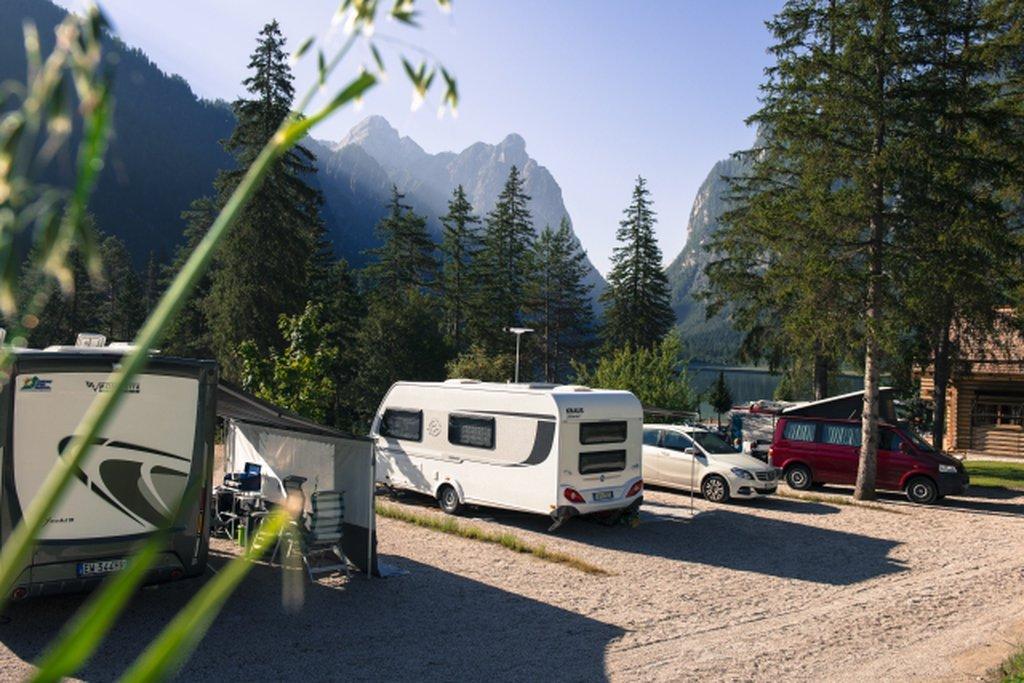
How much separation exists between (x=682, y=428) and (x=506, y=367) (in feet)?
48.0

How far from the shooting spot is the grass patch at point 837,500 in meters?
17.0

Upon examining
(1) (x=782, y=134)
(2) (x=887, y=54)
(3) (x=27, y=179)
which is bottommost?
(3) (x=27, y=179)

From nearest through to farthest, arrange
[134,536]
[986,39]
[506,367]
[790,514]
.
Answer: [134,536] → [790,514] → [986,39] → [506,367]

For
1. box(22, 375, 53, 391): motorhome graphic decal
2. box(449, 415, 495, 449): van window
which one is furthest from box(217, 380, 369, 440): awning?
box(449, 415, 495, 449): van window

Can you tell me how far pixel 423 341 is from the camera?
37000 mm

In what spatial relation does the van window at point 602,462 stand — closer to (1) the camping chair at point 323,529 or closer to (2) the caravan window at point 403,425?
(2) the caravan window at point 403,425

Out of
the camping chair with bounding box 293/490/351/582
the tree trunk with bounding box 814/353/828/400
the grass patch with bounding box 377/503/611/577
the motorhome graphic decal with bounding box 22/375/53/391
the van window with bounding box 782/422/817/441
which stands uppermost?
the motorhome graphic decal with bounding box 22/375/53/391

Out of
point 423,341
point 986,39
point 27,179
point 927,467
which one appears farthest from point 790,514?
point 423,341

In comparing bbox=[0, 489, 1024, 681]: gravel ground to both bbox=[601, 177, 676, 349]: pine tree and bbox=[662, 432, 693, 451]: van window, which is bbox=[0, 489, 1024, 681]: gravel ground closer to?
bbox=[662, 432, 693, 451]: van window

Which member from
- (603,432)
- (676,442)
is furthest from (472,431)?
(676,442)

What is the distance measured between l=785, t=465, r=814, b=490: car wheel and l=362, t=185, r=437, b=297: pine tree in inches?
1306

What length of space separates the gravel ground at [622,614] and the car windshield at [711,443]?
11.7ft

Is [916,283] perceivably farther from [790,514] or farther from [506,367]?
[506,367]

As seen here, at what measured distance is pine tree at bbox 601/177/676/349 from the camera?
48.8 meters
